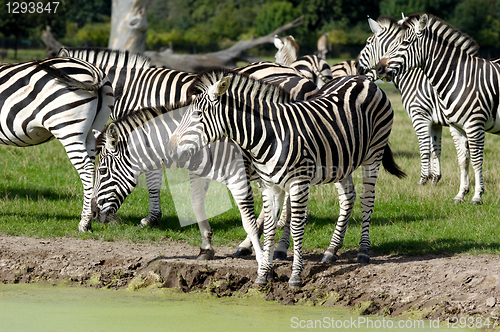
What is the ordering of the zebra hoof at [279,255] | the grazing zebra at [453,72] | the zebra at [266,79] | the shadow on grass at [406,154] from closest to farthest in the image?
the zebra at [266,79], the zebra hoof at [279,255], the grazing zebra at [453,72], the shadow on grass at [406,154]

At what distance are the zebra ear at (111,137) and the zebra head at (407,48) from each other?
461 cm

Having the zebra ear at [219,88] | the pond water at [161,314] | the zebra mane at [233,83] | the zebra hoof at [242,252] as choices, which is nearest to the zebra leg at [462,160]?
the zebra hoof at [242,252]

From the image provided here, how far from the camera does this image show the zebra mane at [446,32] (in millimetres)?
8469

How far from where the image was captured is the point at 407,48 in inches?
328

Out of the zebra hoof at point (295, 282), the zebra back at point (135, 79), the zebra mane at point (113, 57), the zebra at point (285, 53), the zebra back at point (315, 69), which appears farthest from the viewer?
the zebra at point (285, 53)

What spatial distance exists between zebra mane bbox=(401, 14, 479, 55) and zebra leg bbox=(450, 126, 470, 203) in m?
1.35

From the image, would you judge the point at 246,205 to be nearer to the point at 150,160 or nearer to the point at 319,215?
the point at 150,160

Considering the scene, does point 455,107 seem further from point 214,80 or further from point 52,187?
point 52,187

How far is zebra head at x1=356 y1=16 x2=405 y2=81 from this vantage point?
8.69 meters

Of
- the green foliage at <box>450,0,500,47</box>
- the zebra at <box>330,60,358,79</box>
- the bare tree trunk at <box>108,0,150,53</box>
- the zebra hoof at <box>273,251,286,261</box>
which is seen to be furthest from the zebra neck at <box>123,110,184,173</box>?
the green foliage at <box>450,0,500,47</box>

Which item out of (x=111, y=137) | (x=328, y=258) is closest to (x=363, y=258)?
(x=328, y=258)

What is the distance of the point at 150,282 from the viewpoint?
567 cm

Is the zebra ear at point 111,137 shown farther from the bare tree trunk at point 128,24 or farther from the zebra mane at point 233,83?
the bare tree trunk at point 128,24

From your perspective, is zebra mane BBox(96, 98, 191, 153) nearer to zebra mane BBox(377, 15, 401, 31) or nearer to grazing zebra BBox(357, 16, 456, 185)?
zebra mane BBox(377, 15, 401, 31)
